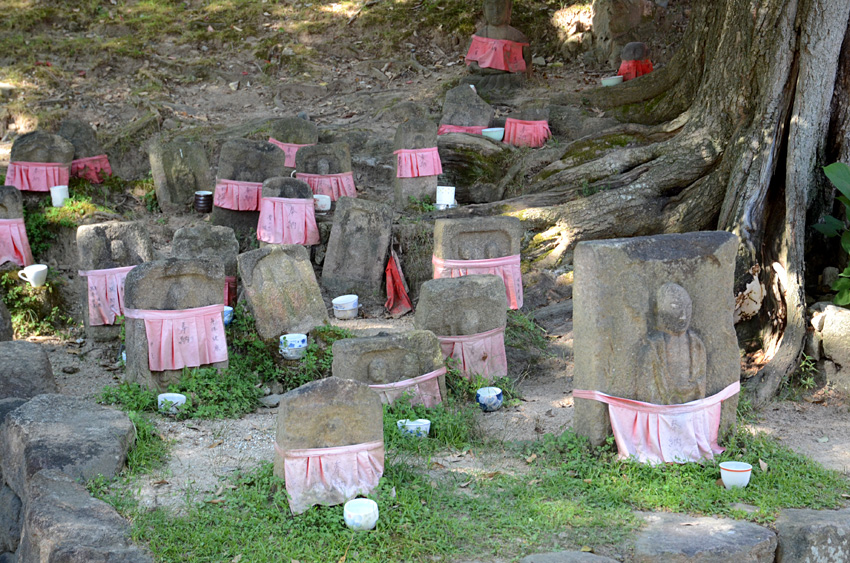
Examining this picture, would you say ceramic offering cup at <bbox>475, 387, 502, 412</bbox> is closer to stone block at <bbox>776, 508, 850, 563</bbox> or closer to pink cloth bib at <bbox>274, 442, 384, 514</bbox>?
pink cloth bib at <bbox>274, 442, 384, 514</bbox>

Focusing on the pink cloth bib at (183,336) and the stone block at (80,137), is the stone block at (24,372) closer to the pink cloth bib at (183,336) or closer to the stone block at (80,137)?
the pink cloth bib at (183,336)

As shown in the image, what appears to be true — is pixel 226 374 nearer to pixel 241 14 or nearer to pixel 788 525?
pixel 788 525

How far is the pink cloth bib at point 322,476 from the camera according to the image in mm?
4328

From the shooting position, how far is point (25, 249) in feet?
28.7

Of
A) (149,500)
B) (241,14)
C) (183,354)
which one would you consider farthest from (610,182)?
(241,14)

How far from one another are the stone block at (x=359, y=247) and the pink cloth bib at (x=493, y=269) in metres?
1.17

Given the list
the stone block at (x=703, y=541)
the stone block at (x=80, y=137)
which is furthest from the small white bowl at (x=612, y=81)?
the stone block at (x=703, y=541)

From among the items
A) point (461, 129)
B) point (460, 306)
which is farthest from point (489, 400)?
point (461, 129)

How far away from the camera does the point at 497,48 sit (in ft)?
42.5

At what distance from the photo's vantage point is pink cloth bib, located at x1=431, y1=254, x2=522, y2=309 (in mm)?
7340

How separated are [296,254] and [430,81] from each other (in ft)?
23.6

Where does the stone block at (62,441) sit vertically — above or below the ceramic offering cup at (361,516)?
above

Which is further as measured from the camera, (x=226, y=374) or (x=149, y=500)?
(x=226, y=374)

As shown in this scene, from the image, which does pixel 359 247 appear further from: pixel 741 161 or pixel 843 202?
pixel 843 202
